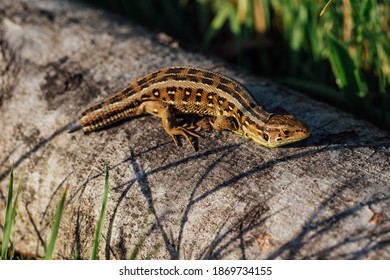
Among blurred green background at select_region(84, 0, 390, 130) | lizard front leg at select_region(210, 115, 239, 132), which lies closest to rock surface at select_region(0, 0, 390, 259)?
lizard front leg at select_region(210, 115, 239, 132)

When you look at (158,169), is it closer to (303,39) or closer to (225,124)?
(225,124)

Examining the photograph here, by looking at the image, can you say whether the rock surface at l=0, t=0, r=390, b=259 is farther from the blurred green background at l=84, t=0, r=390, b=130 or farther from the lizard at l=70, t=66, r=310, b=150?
the blurred green background at l=84, t=0, r=390, b=130

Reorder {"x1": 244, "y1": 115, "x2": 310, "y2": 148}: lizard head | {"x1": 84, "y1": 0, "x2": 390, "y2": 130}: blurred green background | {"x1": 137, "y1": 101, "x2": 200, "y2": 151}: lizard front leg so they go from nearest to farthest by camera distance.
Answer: {"x1": 244, "y1": 115, "x2": 310, "y2": 148}: lizard head
{"x1": 137, "y1": 101, "x2": 200, "y2": 151}: lizard front leg
{"x1": 84, "y1": 0, "x2": 390, "y2": 130}: blurred green background

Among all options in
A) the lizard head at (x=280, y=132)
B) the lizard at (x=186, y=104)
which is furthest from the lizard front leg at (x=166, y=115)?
the lizard head at (x=280, y=132)

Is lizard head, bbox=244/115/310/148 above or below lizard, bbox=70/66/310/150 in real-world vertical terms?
below

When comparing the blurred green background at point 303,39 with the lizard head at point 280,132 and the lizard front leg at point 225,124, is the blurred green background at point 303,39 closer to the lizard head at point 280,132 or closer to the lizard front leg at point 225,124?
the lizard head at point 280,132

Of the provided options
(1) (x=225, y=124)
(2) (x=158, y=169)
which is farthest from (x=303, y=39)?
(2) (x=158, y=169)

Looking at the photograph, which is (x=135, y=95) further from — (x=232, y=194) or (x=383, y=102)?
(x=383, y=102)
